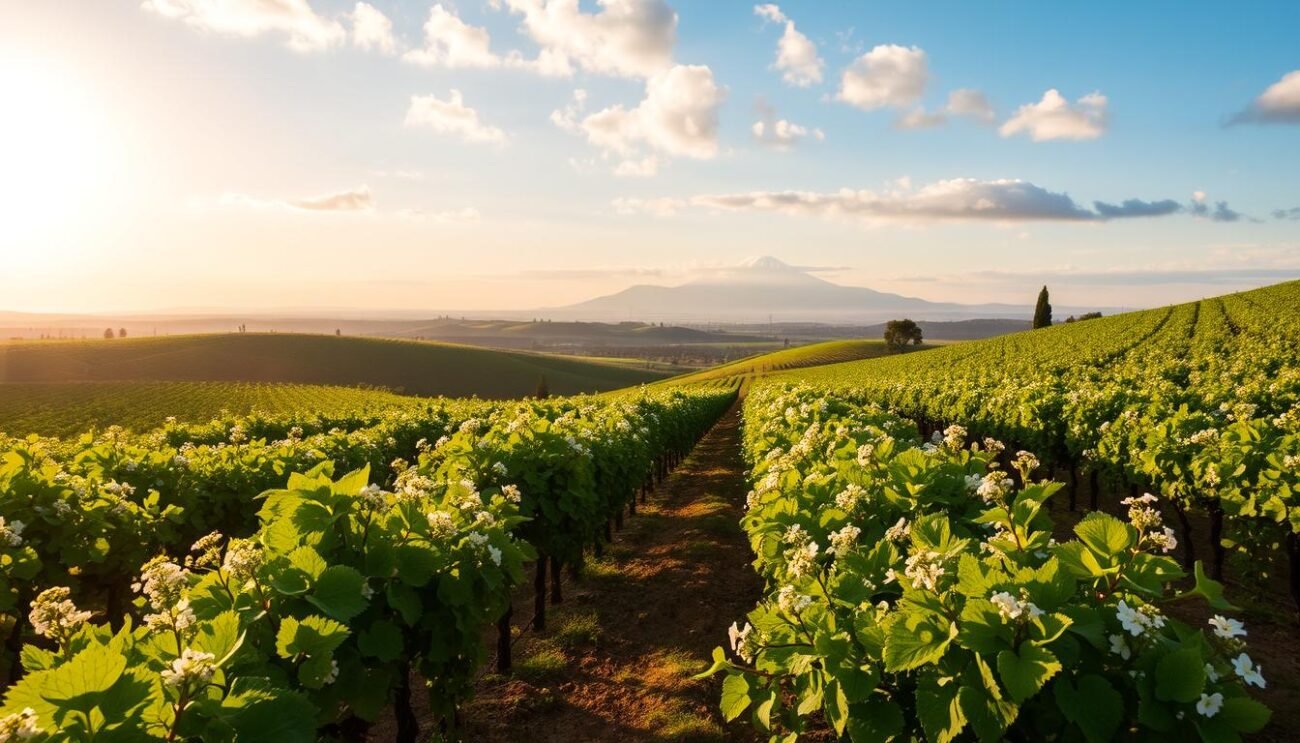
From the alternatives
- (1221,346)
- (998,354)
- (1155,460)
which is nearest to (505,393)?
(998,354)

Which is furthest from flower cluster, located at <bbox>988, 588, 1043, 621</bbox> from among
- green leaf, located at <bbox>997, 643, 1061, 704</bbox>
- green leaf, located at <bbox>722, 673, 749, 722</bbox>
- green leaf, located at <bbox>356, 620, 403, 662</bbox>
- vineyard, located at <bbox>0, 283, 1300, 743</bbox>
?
green leaf, located at <bbox>356, 620, 403, 662</bbox>

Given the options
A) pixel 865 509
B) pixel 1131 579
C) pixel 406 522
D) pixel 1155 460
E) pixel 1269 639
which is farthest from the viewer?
pixel 1155 460

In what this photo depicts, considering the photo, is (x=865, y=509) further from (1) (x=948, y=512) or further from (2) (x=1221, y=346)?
(2) (x=1221, y=346)

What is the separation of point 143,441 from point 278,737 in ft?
62.5

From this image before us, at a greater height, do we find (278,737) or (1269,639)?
(278,737)

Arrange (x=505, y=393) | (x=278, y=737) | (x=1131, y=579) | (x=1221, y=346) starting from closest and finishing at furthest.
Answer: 1. (x=278, y=737)
2. (x=1131, y=579)
3. (x=1221, y=346)
4. (x=505, y=393)

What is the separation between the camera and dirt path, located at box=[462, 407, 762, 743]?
816cm

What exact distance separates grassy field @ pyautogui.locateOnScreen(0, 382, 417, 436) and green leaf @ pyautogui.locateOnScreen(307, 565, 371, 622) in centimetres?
4856

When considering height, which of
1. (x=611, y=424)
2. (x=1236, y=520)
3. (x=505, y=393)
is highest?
(x=611, y=424)

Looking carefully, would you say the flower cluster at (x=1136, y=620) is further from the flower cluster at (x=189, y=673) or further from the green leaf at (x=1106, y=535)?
the flower cluster at (x=189, y=673)

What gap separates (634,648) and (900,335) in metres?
130

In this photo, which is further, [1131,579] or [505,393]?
[505,393]

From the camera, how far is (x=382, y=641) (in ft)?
15.2

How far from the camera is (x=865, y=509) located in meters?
6.41
